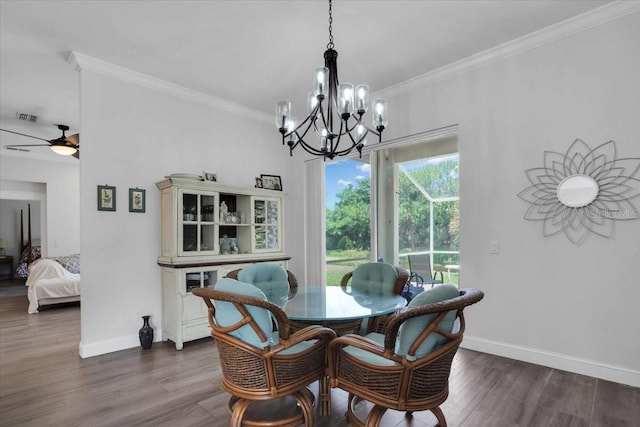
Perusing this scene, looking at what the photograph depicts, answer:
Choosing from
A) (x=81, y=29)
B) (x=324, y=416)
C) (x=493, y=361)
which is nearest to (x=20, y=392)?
(x=324, y=416)

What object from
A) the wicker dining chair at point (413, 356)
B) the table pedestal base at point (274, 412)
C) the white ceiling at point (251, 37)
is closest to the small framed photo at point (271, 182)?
the white ceiling at point (251, 37)

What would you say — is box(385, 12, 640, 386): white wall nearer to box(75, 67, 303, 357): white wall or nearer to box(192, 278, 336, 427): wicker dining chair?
box(192, 278, 336, 427): wicker dining chair

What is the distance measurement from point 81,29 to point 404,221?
386cm

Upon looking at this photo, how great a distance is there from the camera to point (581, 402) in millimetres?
2176

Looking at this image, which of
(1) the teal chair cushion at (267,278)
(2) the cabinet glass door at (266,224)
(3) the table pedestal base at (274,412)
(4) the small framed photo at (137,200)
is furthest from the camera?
(2) the cabinet glass door at (266,224)

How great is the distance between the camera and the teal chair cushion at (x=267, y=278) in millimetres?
2697

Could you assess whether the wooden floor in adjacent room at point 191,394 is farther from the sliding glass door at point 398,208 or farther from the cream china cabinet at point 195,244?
the sliding glass door at point 398,208

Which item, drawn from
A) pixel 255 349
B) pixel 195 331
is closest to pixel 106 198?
pixel 195 331

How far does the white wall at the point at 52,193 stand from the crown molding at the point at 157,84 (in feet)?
14.3

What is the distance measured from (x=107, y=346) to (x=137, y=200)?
1490 mm

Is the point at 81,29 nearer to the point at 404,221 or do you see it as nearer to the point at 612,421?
the point at 404,221

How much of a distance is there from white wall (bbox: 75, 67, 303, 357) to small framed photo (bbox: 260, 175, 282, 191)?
2.21 ft

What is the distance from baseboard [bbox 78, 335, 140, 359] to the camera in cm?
312

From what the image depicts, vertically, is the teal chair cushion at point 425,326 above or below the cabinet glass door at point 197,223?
below
